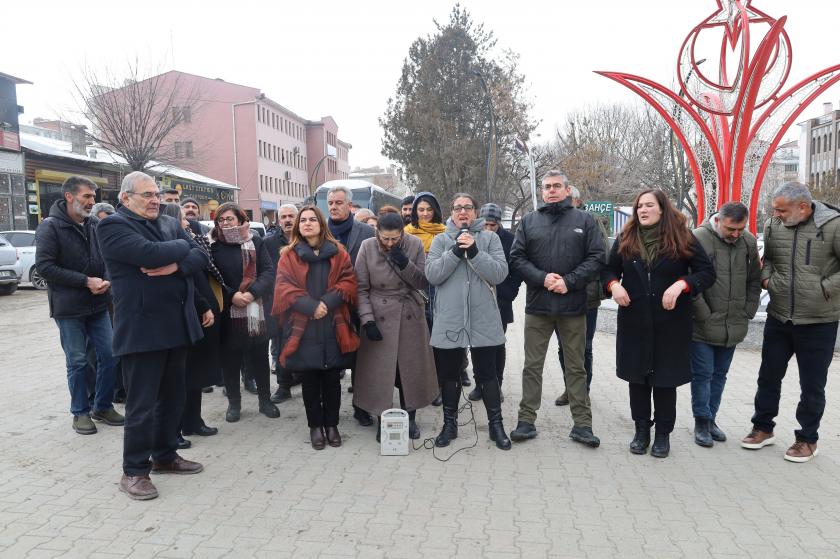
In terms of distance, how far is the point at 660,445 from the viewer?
14.8ft

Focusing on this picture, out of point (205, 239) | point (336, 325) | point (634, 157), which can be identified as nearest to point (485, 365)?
point (336, 325)

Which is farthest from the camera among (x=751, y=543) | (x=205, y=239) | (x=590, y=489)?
(x=205, y=239)

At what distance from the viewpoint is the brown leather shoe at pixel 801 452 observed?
14.5 feet

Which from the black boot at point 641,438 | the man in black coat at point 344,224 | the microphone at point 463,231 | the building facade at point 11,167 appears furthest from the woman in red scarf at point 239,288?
the building facade at point 11,167

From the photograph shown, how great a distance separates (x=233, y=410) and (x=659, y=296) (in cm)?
383

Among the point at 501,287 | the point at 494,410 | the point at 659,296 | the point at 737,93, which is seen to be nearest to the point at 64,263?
the point at 494,410

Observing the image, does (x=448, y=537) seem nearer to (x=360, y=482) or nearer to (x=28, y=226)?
(x=360, y=482)

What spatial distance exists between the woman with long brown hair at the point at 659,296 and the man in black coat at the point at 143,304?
3.09 metres

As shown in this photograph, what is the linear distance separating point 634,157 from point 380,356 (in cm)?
2985

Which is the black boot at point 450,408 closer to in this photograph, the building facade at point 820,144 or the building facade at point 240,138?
the building facade at point 240,138

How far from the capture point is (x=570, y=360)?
4.77 metres

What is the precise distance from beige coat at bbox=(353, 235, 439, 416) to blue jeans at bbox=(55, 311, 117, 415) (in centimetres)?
A: 216

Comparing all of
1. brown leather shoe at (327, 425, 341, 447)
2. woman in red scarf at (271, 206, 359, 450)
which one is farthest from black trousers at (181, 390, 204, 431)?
brown leather shoe at (327, 425, 341, 447)

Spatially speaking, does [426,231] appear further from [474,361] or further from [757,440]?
[757,440]
